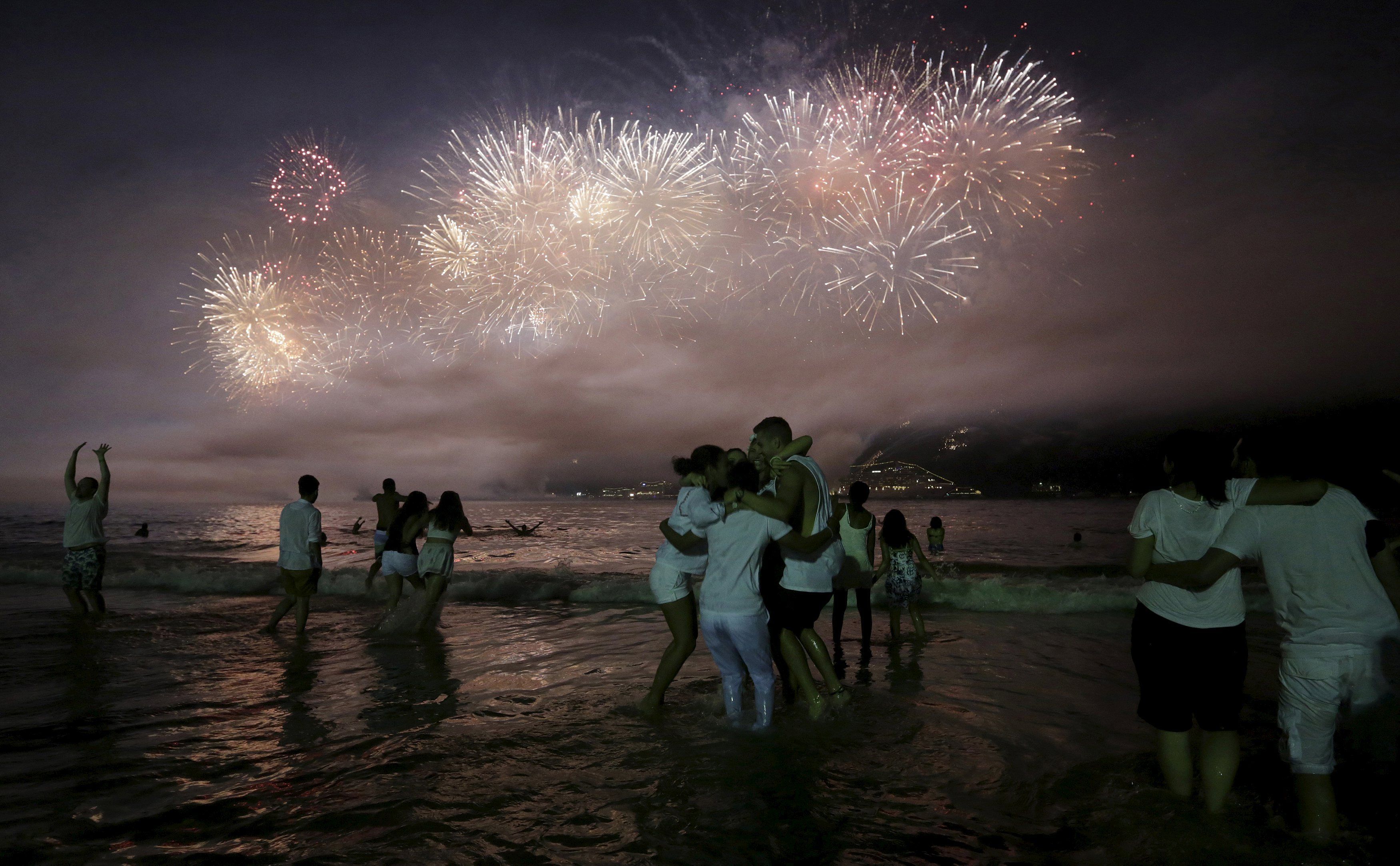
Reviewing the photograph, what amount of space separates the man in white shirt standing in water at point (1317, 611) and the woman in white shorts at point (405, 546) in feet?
Result: 31.8

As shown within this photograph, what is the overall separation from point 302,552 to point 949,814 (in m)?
8.93

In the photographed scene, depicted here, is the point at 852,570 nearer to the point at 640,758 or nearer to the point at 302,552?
the point at 640,758

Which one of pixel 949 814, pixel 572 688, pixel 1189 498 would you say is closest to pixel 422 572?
pixel 572 688

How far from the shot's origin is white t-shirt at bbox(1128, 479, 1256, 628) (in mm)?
3465

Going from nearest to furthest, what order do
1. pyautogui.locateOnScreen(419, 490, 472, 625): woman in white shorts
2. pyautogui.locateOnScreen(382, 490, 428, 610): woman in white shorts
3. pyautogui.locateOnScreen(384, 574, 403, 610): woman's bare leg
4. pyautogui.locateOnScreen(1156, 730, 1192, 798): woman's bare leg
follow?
pyautogui.locateOnScreen(1156, 730, 1192, 798): woman's bare leg < pyautogui.locateOnScreen(419, 490, 472, 625): woman in white shorts < pyautogui.locateOnScreen(382, 490, 428, 610): woman in white shorts < pyautogui.locateOnScreen(384, 574, 403, 610): woman's bare leg

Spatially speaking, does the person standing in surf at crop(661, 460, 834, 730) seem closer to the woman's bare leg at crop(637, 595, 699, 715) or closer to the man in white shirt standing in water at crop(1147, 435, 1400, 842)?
the woman's bare leg at crop(637, 595, 699, 715)

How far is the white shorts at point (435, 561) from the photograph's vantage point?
31.4 ft

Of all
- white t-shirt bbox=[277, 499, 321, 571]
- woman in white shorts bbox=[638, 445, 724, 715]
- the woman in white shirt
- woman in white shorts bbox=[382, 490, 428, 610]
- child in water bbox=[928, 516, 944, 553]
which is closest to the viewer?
the woman in white shirt

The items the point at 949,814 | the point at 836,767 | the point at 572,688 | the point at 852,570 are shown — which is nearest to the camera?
the point at 949,814

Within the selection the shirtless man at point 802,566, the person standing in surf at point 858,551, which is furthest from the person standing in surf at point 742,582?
the person standing in surf at point 858,551

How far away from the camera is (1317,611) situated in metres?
3.22

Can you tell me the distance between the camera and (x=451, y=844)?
3471 millimetres

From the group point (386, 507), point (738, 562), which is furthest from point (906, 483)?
point (738, 562)

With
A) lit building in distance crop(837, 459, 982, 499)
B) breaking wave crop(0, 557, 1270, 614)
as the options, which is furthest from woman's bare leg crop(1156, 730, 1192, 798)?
lit building in distance crop(837, 459, 982, 499)
